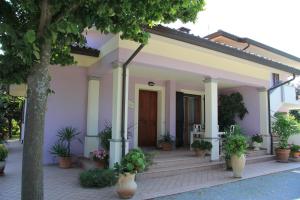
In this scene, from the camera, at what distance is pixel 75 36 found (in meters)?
4.35

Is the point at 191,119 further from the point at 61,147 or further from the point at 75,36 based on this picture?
the point at 75,36

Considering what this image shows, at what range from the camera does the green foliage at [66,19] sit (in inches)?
145

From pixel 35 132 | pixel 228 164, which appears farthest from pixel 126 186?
pixel 228 164

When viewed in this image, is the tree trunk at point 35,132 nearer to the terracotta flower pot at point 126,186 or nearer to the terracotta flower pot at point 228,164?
the terracotta flower pot at point 126,186

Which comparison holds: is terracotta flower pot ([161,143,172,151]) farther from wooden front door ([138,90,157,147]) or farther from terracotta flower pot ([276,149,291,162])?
terracotta flower pot ([276,149,291,162])

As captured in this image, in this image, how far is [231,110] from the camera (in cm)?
1312

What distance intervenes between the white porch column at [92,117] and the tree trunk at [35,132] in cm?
540

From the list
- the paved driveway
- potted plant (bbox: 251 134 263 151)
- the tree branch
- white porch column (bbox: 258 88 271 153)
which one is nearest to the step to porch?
the paved driveway

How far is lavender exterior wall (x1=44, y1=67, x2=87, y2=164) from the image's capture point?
900 cm

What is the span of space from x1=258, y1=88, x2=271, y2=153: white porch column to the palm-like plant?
7131 millimetres

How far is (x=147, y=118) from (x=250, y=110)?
15.8ft

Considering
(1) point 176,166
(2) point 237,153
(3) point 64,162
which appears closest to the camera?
(2) point 237,153

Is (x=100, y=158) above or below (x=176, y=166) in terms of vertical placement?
above

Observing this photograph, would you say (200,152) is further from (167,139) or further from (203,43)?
(203,43)
